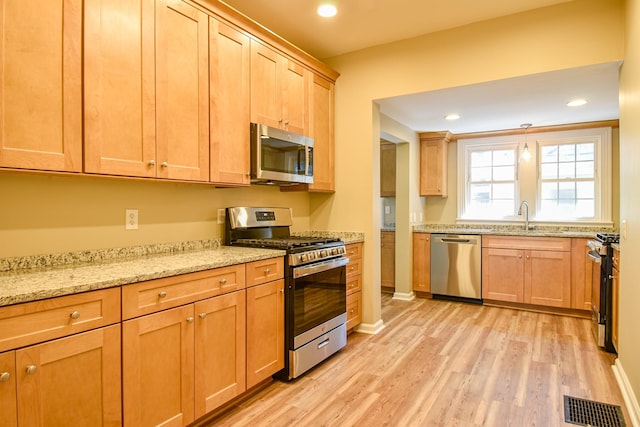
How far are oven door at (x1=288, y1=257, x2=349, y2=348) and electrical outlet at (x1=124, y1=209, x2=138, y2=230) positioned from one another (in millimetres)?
1010

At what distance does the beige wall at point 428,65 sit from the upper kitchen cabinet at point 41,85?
2332 mm

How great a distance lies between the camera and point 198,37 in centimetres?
224

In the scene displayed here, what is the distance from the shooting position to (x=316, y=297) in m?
2.73

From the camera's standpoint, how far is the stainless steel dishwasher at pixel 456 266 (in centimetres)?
458

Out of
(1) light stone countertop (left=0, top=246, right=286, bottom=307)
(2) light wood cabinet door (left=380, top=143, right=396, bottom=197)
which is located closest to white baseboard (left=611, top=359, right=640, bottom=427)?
(1) light stone countertop (left=0, top=246, right=286, bottom=307)

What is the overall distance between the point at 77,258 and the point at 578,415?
9.43 ft

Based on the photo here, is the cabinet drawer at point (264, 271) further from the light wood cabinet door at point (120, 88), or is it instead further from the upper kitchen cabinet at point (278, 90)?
the upper kitchen cabinet at point (278, 90)

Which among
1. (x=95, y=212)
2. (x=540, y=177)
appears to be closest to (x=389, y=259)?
(x=540, y=177)

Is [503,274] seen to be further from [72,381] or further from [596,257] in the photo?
[72,381]

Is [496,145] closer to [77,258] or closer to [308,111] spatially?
[308,111]

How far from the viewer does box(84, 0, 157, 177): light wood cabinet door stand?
1.74 metres

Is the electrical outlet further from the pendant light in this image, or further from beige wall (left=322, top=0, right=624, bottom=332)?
the pendant light

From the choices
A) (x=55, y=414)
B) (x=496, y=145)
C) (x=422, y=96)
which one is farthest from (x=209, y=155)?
(x=496, y=145)

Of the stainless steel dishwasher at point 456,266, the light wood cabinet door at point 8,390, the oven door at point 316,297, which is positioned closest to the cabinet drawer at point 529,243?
the stainless steel dishwasher at point 456,266
